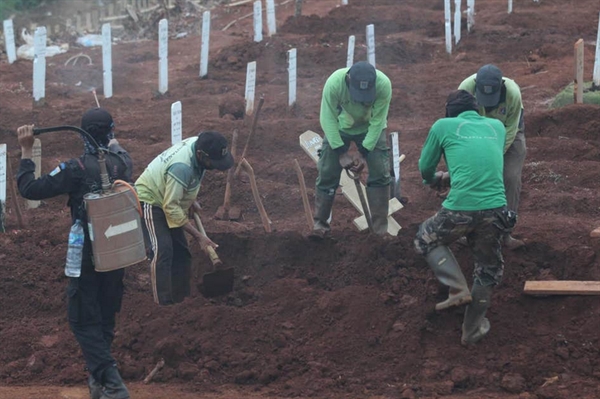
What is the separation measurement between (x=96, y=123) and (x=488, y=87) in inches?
134

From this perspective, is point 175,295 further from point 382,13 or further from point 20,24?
point 20,24

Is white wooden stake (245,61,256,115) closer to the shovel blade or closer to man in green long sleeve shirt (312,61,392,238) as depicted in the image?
man in green long sleeve shirt (312,61,392,238)

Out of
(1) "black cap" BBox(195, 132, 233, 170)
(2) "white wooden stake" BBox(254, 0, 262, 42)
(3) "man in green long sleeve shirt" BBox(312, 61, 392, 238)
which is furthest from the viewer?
(2) "white wooden stake" BBox(254, 0, 262, 42)

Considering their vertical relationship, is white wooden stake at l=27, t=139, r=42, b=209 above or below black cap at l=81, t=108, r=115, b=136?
below

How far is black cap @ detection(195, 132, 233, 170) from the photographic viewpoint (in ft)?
25.0

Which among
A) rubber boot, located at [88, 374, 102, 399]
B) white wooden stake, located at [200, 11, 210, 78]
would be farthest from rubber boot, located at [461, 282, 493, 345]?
white wooden stake, located at [200, 11, 210, 78]

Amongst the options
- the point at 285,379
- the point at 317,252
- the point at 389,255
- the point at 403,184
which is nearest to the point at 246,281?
the point at 317,252

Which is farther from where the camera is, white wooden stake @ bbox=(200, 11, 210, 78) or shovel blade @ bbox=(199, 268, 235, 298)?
white wooden stake @ bbox=(200, 11, 210, 78)

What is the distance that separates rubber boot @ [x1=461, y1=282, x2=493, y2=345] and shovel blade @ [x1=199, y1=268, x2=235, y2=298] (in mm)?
2315

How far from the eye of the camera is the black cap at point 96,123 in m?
6.59

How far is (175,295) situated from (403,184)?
4567 mm

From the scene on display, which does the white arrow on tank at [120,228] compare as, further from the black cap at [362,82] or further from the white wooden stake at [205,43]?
the white wooden stake at [205,43]

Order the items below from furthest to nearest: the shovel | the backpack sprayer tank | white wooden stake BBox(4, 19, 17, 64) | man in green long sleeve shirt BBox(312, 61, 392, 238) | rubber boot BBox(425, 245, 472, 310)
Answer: white wooden stake BBox(4, 19, 17, 64), man in green long sleeve shirt BBox(312, 61, 392, 238), the shovel, rubber boot BBox(425, 245, 472, 310), the backpack sprayer tank

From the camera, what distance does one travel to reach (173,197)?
25.6 ft
